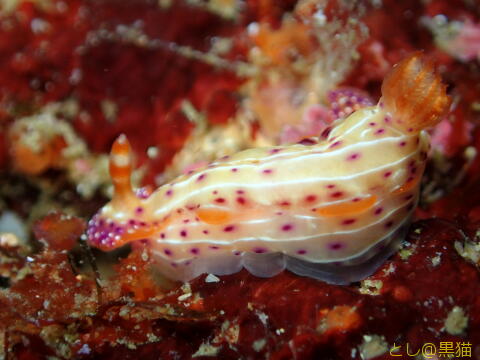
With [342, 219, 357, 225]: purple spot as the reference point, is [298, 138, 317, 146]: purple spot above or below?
above

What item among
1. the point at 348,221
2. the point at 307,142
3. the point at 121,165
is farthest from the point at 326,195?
the point at 121,165

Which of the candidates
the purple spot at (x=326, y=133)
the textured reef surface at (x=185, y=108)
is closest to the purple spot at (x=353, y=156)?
the purple spot at (x=326, y=133)

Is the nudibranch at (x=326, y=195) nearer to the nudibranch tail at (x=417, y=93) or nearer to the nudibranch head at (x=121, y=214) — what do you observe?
the nudibranch tail at (x=417, y=93)

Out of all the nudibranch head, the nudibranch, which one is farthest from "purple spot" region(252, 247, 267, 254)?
the nudibranch head

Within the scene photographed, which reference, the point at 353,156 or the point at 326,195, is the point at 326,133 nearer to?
the point at 353,156

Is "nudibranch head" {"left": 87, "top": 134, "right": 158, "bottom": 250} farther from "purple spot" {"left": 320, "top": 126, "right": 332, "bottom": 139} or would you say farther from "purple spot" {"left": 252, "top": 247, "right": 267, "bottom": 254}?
"purple spot" {"left": 320, "top": 126, "right": 332, "bottom": 139}

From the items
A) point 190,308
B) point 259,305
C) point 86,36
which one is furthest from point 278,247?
point 86,36
